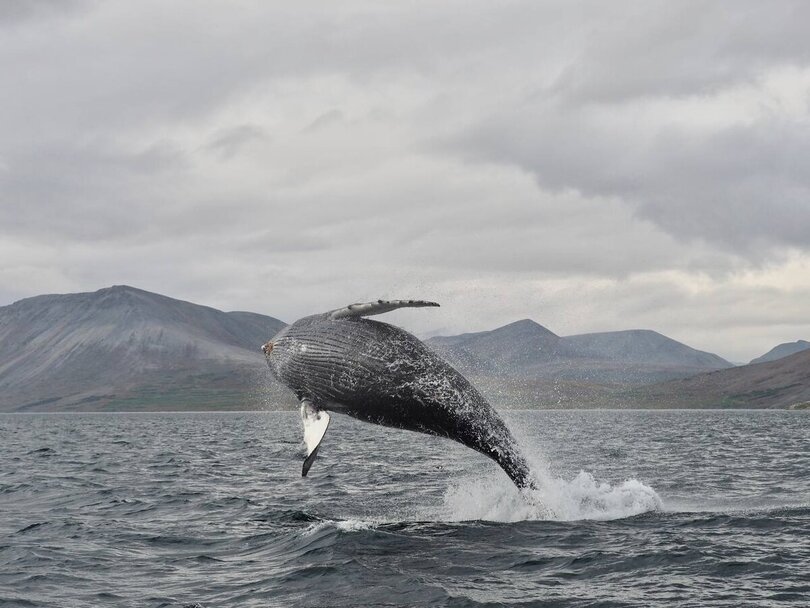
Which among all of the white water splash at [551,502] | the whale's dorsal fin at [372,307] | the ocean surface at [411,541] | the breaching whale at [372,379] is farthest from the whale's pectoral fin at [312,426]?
the white water splash at [551,502]

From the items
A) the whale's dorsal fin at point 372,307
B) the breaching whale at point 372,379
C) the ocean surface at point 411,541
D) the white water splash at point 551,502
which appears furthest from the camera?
the white water splash at point 551,502

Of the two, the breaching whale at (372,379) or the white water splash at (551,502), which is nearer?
the breaching whale at (372,379)

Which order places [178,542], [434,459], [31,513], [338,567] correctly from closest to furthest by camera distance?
1. [338,567]
2. [178,542]
3. [31,513]
4. [434,459]

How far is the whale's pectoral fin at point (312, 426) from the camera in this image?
47.6 feet

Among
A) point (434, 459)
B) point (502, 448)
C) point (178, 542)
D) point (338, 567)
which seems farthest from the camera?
point (434, 459)

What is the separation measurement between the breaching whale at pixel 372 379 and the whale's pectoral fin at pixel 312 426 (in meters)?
0.02

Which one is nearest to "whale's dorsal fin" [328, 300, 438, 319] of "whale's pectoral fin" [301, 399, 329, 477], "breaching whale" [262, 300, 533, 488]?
"breaching whale" [262, 300, 533, 488]

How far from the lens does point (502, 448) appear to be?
16281mm

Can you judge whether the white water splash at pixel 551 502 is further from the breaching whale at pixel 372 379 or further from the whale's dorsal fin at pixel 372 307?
the whale's dorsal fin at pixel 372 307

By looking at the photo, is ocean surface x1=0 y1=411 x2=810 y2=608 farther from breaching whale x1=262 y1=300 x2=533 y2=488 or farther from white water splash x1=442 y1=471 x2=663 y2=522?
breaching whale x1=262 y1=300 x2=533 y2=488

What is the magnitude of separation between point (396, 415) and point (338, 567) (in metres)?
2.92

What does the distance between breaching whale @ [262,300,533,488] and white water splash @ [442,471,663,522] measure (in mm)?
3067

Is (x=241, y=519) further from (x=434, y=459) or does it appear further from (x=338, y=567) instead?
(x=434, y=459)

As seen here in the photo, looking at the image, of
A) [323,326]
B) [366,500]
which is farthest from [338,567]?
[366,500]
